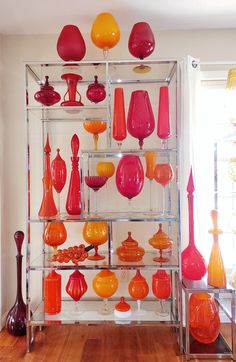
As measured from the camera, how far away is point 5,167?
242 centimetres

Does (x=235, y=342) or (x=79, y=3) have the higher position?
(x=79, y=3)

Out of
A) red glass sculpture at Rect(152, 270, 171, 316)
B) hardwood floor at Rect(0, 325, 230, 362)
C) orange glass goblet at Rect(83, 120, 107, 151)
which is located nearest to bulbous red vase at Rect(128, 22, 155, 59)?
orange glass goblet at Rect(83, 120, 107, 151)

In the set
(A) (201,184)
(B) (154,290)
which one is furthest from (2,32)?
(B) (154,290)

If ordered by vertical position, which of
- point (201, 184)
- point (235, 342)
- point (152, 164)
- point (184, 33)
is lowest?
point (235, 342)

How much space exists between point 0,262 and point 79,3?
179 cm

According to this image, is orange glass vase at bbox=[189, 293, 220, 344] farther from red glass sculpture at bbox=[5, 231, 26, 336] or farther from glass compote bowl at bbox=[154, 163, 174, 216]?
red glass sculpture at bbox=[5, 231, 26, 336]

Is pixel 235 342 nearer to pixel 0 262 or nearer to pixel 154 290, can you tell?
→ pixel 154 290

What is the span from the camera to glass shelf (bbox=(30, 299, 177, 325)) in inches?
78.7

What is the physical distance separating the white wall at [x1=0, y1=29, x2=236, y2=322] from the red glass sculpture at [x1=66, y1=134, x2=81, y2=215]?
45 cm

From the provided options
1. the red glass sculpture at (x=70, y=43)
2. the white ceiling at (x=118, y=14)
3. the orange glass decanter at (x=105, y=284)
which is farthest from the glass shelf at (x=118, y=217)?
the white ceiling at (x=118, y=14)

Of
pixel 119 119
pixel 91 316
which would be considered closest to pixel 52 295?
pixel 91 316

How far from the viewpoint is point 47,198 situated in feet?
7.07

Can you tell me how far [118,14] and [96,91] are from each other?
51 centimetres

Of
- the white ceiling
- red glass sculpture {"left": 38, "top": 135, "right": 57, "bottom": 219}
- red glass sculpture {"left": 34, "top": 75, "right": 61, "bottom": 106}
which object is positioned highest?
the white ceiling
